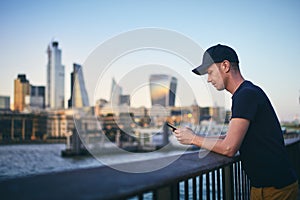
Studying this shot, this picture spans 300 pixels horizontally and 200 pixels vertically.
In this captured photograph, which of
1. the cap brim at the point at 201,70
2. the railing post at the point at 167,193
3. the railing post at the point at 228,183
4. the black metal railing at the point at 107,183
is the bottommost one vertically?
the railing post at the point at 228,183

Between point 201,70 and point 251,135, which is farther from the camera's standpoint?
point 201,70

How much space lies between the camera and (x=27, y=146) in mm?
97812

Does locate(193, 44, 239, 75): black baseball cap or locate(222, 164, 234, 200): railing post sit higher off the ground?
locate(193, 44, 239, 75): black baseball cap

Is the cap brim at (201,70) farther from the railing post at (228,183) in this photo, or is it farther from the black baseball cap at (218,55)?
the railing post at (228,183)

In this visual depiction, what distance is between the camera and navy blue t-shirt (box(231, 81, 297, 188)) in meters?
1.77

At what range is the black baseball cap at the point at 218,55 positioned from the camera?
73.8 inches

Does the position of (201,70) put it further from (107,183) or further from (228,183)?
(107,183)

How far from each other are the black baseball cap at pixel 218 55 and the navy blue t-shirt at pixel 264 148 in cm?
19

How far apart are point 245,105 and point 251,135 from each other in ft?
0.75

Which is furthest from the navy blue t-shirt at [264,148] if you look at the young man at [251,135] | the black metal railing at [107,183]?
the black metal railing at [107,183]

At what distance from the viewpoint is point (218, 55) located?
1882 mm

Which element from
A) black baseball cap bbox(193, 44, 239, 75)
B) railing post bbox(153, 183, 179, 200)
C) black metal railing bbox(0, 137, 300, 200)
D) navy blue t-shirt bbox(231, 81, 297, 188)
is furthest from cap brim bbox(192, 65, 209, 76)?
railing post bbox(153, 183, 179, 200)

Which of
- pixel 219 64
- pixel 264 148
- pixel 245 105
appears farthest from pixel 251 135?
pixel 219 64

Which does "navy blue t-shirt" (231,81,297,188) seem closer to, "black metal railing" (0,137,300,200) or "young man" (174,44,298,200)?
"young man" (174,44,298,200)
